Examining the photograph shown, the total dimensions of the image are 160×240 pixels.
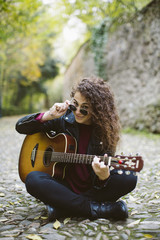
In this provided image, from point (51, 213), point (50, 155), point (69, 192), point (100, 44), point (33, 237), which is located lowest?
point (33, 237)

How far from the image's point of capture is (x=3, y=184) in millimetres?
4082

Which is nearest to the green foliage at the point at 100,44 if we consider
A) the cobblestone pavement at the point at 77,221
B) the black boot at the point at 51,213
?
the cobblestone pavement at the point at 77,221

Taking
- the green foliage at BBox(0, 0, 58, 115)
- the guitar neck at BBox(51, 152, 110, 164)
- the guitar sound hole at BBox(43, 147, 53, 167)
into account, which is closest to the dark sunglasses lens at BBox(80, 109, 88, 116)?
the guitar neck at BBox(51, 152, 110, 164)

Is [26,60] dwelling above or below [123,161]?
above

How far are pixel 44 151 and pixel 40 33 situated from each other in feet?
50.3

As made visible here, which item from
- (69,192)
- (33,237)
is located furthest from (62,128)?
(33,237)

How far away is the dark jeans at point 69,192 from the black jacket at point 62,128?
119 millimetres

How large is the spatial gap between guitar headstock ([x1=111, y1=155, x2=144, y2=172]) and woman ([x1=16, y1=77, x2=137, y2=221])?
282 millimetres

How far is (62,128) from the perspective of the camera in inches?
108

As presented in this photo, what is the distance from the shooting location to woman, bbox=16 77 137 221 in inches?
95.6

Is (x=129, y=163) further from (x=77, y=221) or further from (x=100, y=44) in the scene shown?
(x=100, y=44)

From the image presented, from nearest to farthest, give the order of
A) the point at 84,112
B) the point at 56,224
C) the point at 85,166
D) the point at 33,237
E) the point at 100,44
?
1. the point at 33,237
2. the point at 56,224
3. the point at 84,112
4. the point at 85,166
5. the point at 100,44

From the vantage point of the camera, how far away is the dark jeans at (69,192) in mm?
2395

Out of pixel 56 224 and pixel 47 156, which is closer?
pixel 56 224
